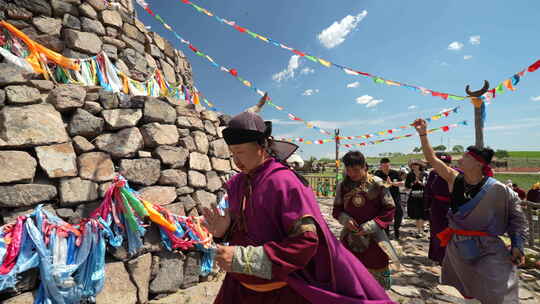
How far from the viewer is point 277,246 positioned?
1.14 metres

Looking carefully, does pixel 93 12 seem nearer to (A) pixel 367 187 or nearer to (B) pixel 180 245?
(B) pixel 180 245

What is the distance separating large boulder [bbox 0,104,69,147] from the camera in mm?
2488

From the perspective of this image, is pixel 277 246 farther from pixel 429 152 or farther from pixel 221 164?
pixel 221 164

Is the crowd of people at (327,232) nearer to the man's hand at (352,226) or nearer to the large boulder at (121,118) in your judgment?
the man's hand at (352,226)

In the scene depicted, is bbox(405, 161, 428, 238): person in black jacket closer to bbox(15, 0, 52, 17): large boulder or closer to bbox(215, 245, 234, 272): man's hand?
bbox(215, 245, 234, 272): man's hand

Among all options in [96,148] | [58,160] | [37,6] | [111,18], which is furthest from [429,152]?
[37,6]

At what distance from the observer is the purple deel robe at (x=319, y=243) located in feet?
3.92

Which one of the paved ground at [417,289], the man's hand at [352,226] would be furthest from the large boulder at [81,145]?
the man's hand at [352,226]

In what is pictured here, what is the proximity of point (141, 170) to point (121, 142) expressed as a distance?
0.45 metres

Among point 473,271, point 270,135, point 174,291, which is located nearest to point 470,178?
point 473,271

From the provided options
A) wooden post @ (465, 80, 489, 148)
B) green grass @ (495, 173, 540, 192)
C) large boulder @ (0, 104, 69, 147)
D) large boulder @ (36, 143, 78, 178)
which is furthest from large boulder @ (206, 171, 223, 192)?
green grass @ (495, 173, 540, 192)

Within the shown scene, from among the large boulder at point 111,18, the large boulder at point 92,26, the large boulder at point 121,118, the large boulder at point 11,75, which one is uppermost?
the large boulder at point 111,18

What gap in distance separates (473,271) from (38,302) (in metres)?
4.38

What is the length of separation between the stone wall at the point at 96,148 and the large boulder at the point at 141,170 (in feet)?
0.04
